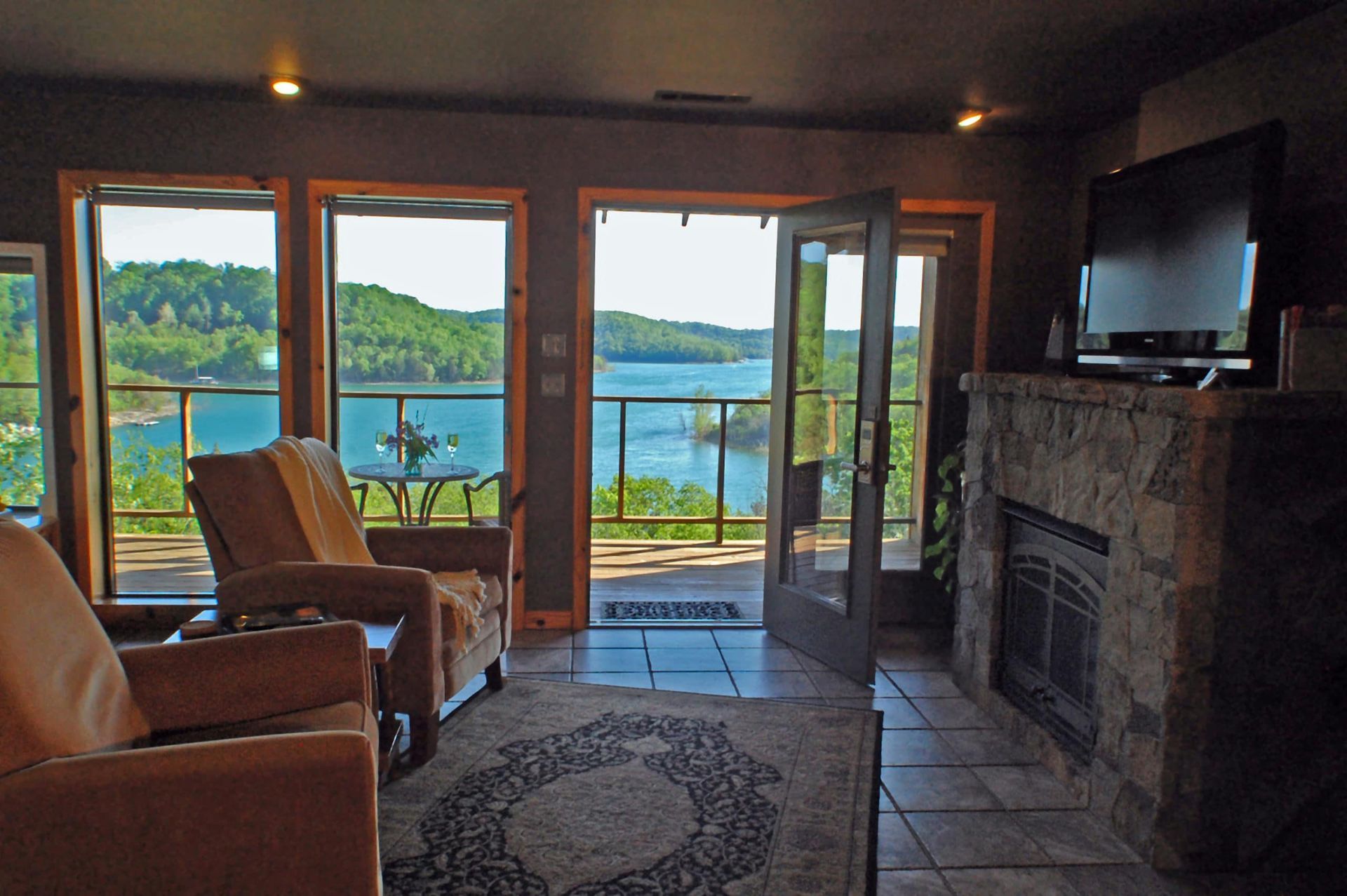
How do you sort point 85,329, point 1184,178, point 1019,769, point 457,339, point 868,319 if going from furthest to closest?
point 457,339, point 85,329, point 868,319, point 1019,769, point 1184,178

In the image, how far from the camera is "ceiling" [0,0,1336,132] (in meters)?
2.62

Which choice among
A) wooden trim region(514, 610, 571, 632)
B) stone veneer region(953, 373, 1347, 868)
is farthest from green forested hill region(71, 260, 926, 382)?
stone veneer region(953, 373, 1347, 868)

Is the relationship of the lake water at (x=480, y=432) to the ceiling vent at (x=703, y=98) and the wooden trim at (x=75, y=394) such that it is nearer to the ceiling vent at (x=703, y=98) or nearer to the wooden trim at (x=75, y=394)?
the wooden trim at (x=75, y=394)

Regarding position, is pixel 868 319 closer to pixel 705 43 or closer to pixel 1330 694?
pixel 705 43

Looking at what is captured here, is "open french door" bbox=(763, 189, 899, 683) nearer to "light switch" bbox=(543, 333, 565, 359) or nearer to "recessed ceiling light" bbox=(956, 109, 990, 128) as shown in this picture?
"recessed ceiling light" bbox=(956, 109, 990, 128)

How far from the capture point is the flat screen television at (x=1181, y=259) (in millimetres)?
2344

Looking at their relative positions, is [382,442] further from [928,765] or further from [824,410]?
[928,765]

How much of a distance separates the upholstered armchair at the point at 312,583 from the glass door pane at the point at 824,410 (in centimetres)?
153

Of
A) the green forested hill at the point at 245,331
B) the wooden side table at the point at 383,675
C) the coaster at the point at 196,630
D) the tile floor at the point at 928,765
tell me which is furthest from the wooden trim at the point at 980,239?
the coaster at the point at 196,630

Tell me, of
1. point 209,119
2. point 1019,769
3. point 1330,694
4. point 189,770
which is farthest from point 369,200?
point 1330,694

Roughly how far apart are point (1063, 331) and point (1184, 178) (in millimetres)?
1030

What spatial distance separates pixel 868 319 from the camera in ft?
11.6

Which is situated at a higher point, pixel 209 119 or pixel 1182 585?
pixel 209 119

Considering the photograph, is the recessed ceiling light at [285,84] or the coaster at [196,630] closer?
the coaster at [196,630]
